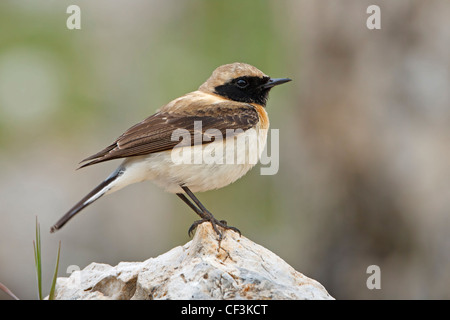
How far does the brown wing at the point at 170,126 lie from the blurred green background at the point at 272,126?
3.11 meters

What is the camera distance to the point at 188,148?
5016 mm

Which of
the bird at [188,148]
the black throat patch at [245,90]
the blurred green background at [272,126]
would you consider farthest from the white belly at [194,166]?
the blurred green background at [272,126]

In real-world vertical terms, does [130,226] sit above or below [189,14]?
below

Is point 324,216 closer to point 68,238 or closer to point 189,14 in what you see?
point 68,238

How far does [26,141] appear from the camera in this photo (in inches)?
417

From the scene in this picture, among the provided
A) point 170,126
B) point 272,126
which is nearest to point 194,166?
point 170,126

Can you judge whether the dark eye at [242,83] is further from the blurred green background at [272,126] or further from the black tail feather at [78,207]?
the blurred green background at [272,126]

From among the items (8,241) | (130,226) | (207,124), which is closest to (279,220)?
(130,226)

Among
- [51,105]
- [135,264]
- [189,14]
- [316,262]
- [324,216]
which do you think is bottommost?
[316,262]

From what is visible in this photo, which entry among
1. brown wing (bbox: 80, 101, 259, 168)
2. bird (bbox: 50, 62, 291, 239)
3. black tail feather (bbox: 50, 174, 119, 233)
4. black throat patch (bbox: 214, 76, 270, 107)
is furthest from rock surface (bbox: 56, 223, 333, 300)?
black throat patch (bbox: 214, 76, 270, 107)

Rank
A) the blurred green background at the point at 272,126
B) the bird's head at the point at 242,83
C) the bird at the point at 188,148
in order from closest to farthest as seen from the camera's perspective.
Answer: the bird at the point at 188,148 → the bird's head at the point at 242,83 → the blurred green background at the point at 272,126

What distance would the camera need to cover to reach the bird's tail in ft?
14.1

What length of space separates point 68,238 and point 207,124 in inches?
175

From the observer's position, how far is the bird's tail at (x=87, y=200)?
430 cm
